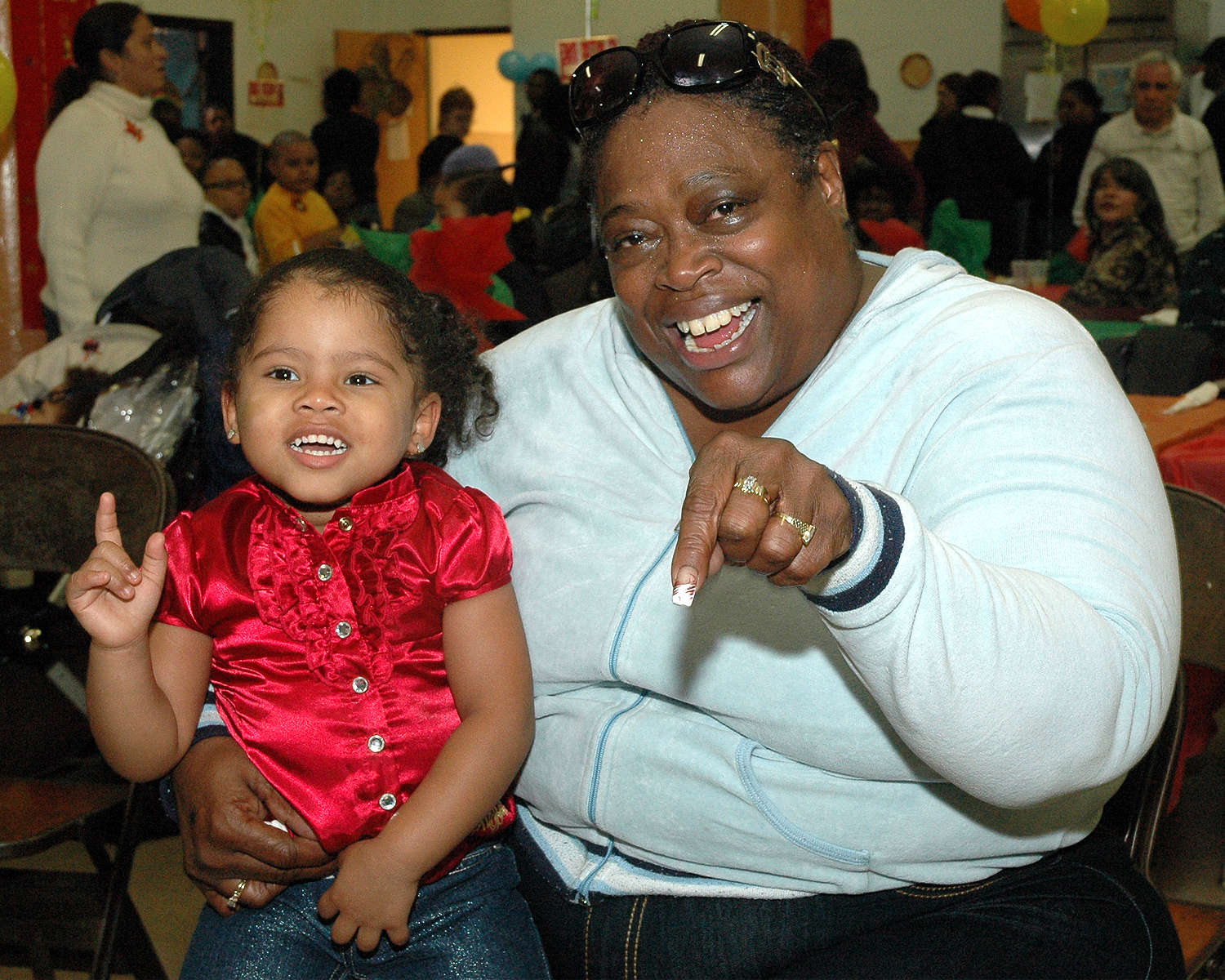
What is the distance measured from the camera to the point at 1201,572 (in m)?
1.75

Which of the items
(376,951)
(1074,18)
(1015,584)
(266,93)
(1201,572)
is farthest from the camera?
(266,93)

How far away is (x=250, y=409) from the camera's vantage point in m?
1.38

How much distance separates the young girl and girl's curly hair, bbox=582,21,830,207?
0.34 m

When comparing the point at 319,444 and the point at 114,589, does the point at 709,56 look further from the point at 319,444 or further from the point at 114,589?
the point at 114,589

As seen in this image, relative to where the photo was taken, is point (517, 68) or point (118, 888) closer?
point (118, 888)

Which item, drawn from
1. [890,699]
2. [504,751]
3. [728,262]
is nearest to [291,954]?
[504,751]

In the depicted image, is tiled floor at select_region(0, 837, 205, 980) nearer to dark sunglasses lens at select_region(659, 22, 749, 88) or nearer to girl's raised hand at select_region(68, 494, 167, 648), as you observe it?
girl's raised hand at select_region(68, 494, 167, 648)

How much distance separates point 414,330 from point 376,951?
0.73 m

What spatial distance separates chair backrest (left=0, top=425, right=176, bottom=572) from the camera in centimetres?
210

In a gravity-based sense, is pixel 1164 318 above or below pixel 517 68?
below

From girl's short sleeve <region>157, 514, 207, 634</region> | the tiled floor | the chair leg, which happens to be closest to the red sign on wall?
the tiled floor

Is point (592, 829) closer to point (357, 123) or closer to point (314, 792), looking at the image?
point (314, 792)

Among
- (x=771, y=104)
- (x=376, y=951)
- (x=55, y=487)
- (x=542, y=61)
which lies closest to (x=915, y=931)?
(x=376, y=951)

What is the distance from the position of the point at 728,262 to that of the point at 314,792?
774 mm
